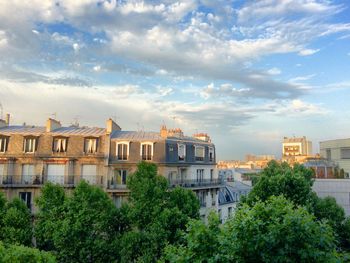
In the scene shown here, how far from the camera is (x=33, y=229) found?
2412 cm

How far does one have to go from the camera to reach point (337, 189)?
45.0m

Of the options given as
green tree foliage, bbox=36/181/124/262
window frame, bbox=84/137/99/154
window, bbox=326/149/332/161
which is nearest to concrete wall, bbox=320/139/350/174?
window, bbox=326/149/332/161

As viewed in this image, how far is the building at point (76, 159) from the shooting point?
29.6 meters

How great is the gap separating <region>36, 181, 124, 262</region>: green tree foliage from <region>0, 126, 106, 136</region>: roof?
32.2 ft

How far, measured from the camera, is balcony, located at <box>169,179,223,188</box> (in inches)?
1230

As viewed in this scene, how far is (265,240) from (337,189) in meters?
39.2

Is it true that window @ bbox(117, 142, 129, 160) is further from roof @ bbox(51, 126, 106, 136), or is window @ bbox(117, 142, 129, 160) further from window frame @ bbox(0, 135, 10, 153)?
window frame @ bbox(0, 135, 10, 153)

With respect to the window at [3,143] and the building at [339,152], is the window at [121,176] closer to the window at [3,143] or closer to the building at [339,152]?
the window at [3,143]

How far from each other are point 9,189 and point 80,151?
22.4 ft

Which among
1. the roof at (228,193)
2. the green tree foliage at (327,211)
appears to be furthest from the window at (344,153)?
the green tree foliage at (327,211)

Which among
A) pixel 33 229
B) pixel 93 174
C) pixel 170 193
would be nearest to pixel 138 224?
pixel 170 193

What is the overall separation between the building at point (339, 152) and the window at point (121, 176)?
39.6m

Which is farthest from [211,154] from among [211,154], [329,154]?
[329,154]

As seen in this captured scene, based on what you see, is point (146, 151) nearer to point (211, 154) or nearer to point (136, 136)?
point (136, 136)
